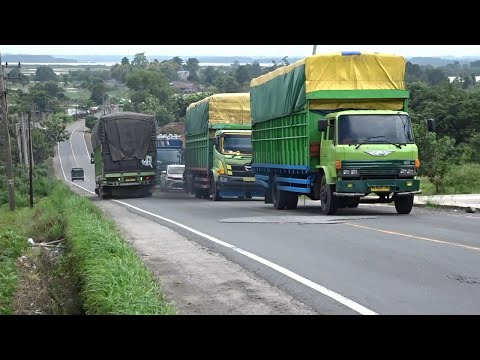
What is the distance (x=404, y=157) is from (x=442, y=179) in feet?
44.3

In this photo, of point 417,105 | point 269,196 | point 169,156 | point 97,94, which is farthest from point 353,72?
point 97,94

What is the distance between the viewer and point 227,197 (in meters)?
33.7

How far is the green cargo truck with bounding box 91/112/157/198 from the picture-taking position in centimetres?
3766

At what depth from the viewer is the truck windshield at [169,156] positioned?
49.8m

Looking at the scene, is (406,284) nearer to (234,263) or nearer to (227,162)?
(234,263)

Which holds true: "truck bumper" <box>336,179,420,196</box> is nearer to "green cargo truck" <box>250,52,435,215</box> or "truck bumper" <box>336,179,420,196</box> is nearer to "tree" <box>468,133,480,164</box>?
"green cargo truck" <box>250,52,435,215</box>

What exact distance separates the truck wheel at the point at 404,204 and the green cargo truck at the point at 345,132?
3 cm

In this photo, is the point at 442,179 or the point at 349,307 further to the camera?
the point at 442,179

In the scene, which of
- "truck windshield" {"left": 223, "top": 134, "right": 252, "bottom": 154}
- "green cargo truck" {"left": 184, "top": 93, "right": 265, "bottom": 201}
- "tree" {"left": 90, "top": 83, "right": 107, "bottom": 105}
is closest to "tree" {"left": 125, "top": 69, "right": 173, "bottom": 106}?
"tree" {"left": 90, "top": 83, "right": 107, "bottom": 105}

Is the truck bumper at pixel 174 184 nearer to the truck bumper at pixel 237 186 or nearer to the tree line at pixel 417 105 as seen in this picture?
the tree line at pixel 417 105

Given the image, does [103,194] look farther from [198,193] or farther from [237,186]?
[237,186]

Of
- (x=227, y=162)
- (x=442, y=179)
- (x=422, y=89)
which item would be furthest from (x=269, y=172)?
(x=422, y=89)

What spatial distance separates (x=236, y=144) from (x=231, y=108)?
2497mm
